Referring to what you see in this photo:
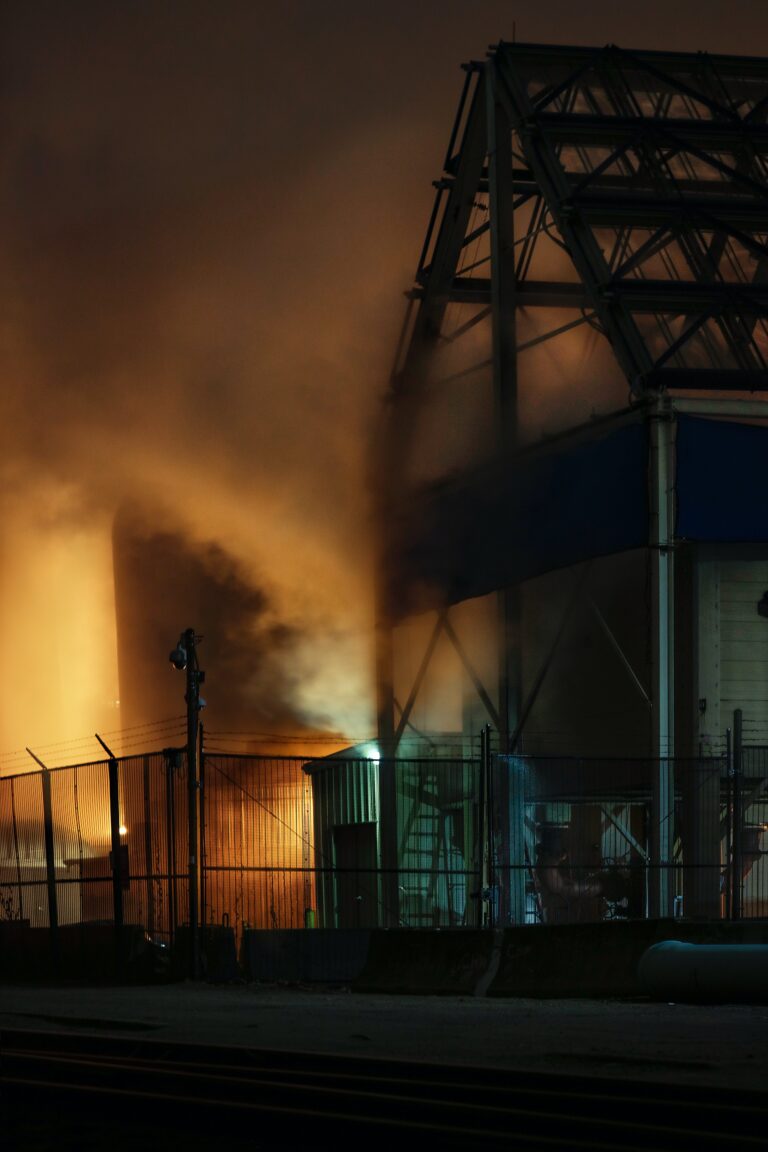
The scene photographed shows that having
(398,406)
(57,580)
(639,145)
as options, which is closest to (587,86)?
(639,145)

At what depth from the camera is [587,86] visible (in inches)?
1470

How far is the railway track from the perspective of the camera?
968 cm

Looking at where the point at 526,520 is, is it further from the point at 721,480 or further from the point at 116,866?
the point at 116,866

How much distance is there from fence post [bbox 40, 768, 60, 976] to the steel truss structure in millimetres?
9080

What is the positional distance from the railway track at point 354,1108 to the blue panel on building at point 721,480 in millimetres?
17991

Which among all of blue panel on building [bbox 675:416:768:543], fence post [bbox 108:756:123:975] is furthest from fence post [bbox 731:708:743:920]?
fence post [bbox 108:756:123:975]

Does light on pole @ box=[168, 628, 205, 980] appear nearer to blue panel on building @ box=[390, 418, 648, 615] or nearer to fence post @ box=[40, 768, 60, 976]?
fence post @ box=[40, 768, 60, 976]

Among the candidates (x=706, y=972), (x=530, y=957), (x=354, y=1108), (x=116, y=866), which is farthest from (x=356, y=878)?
(x=354, y=1108)

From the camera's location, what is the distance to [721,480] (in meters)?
30.4

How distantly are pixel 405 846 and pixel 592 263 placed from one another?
504 inches

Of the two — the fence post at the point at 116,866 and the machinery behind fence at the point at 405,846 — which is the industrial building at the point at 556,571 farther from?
the fence post at the point at 116,866

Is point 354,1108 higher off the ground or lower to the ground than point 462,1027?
lower

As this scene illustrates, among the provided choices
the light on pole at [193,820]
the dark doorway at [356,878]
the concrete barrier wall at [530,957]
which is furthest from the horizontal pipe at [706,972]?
the dark doorway at [356,878]

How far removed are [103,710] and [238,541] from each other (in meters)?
7.57
